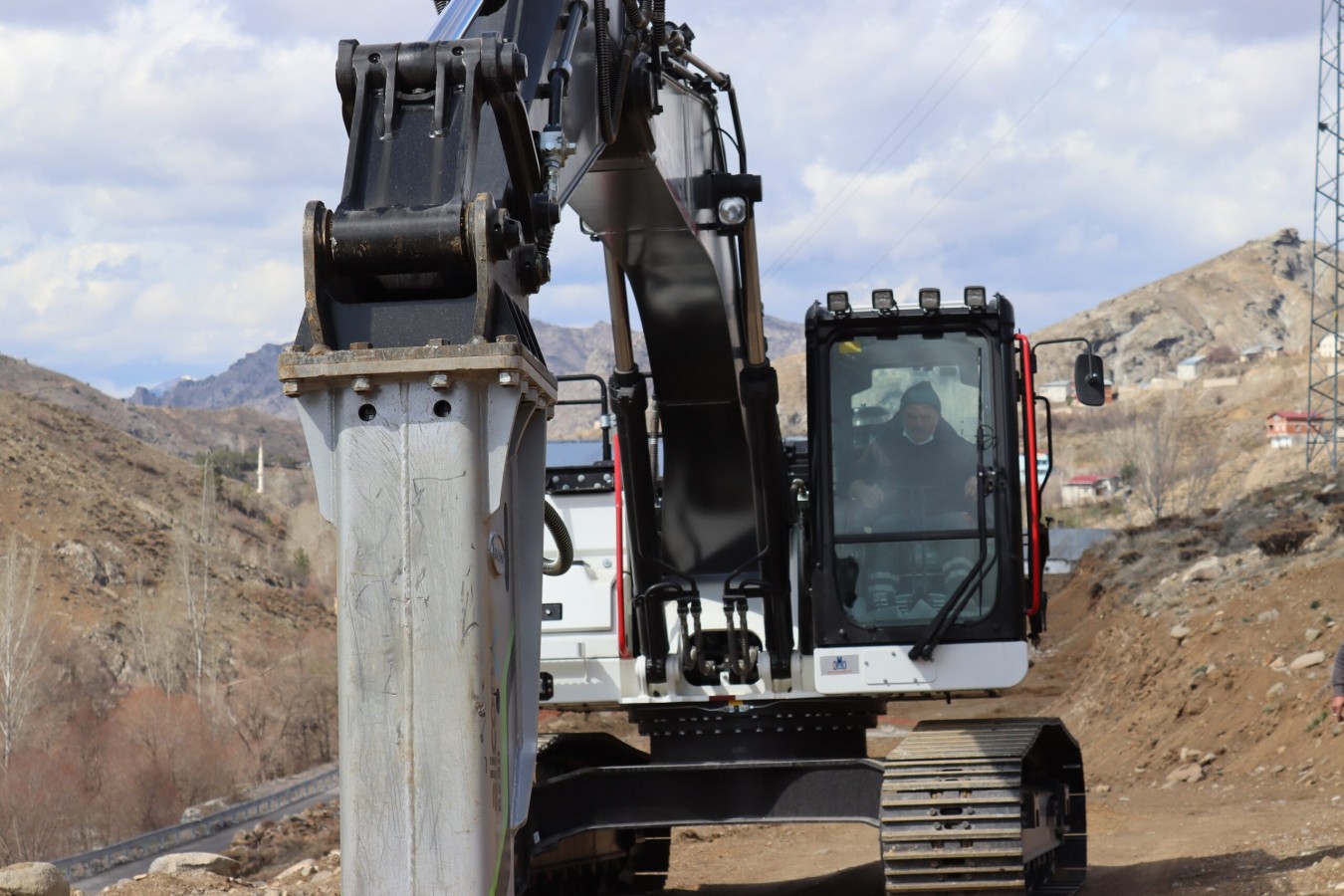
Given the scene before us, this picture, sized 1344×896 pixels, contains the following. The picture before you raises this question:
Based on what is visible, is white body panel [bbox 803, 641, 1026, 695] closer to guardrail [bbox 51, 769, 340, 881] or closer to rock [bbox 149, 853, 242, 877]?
rock [bbox 149, 853, 242, 877]

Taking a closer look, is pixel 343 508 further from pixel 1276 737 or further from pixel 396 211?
pixel 1276 737

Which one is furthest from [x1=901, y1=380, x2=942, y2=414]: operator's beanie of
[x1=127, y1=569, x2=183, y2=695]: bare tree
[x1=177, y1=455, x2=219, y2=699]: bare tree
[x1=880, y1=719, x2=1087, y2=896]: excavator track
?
[x1=177, y1=455, x2=219, y2=699]: bare tree

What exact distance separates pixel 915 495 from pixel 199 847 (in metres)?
25.9

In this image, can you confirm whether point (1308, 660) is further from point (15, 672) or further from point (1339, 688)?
point (15, 672)

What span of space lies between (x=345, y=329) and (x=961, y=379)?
4734 millimetres

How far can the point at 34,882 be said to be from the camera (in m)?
10.4

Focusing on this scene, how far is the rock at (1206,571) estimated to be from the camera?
26.1 meters

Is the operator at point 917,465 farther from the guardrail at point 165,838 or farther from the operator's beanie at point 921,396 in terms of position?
the guardrail at point 165,838

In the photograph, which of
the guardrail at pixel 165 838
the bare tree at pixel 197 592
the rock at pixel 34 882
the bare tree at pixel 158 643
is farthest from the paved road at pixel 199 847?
the bare tree at pixel 197 592

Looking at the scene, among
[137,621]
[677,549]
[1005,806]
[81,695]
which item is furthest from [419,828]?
[137,621]

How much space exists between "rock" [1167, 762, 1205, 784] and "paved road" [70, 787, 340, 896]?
16.3m

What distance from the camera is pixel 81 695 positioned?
50.5 meters

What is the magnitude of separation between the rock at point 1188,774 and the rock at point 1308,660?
1549 mm

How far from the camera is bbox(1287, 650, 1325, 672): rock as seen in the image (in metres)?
18.0
